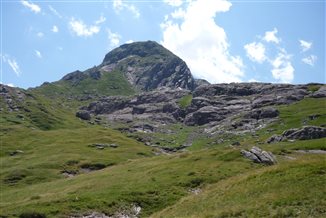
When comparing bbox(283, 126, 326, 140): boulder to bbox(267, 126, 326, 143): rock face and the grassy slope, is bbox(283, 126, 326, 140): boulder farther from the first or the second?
the grassy slope

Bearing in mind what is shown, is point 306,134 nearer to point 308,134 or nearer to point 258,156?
point 308,134

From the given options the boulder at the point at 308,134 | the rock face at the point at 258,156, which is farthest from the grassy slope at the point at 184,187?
the boulder at the point at 308,134

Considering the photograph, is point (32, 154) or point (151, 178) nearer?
point (151, 178)

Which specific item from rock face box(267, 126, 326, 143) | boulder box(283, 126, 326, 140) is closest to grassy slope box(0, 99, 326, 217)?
boulder box(283, 126, 326, 140)

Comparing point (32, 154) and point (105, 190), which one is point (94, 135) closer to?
point (32, 154)

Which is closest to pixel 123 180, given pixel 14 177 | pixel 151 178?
pixel 151 178

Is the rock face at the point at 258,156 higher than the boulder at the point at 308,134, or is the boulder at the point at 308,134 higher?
the boulder at the point at 308,134

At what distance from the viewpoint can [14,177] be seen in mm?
102250

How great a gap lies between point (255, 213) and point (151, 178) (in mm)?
35723

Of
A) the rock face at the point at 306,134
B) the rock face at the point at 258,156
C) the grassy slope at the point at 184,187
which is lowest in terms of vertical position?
the grassy slope at the point at 184,187

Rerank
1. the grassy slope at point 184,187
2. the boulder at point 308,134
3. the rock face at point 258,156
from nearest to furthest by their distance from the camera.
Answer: the grassy slope at point 184,187
the rock face at point 258,156
the boulder at point 308,134

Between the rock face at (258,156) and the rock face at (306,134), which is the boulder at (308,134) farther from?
the rock face at (258,156)

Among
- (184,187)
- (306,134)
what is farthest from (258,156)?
(306,134)

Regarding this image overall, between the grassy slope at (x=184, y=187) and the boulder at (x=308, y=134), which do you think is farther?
the boulder at (x=308, y=134)
